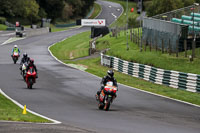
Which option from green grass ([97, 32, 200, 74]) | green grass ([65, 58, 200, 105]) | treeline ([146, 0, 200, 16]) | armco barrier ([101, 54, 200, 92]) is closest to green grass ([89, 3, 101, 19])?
treeline ([146, 0, 200, 16])

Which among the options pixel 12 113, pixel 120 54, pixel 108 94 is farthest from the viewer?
pixel 120 54

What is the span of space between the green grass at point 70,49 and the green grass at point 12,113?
33.5 m

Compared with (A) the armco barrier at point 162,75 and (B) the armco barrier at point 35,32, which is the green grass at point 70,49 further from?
(A) the armco barrier at point 162,75

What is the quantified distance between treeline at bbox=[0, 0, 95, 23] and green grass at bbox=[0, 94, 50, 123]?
8860 cm

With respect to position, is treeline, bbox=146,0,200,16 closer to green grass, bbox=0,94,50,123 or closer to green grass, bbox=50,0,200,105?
green grass, bbox=50,0,200,105

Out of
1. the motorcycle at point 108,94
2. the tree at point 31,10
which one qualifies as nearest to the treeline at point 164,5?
the tree at point 31,10

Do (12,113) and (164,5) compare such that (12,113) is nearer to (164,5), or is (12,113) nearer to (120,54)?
(120,54)

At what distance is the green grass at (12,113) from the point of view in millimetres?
13855

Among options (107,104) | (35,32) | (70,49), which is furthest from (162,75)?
(35,32)

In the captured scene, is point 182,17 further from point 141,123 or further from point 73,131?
point 73,131

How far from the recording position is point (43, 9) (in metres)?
123

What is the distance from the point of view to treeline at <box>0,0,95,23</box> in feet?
354

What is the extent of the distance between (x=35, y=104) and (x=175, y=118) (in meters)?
6.20

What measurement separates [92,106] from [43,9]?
4166 inches
